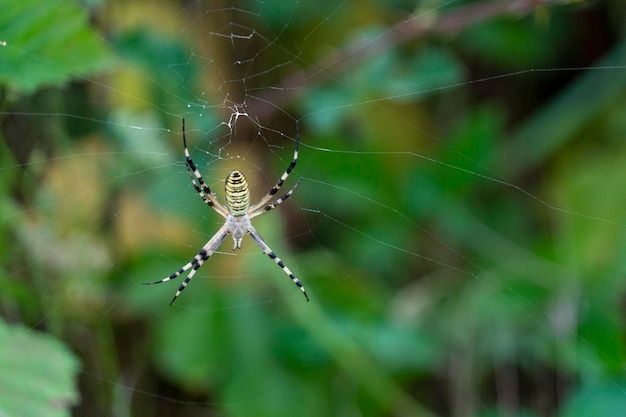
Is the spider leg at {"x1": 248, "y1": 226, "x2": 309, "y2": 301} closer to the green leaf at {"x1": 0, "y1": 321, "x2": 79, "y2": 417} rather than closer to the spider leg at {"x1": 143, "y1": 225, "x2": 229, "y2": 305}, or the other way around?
the spider leg at {"x1": 143, "y1": 225, "x2": 229, "y2": 305}

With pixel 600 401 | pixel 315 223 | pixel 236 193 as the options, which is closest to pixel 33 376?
pixel 236 193

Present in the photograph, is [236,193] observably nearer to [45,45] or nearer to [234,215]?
[234,215]

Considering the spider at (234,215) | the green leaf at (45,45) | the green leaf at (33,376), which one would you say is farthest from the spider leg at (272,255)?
the green leaf at (45,45)

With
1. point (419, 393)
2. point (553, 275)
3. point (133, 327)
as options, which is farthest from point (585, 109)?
point (133, 327)

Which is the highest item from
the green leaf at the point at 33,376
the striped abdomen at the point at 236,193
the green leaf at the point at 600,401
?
the striped abdomen at the point at 236,193

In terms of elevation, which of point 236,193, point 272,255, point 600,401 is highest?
point 236,193

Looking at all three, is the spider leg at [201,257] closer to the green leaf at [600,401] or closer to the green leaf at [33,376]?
the green leaf at [33,376]
